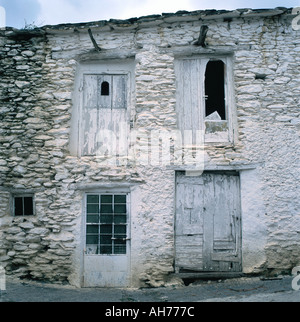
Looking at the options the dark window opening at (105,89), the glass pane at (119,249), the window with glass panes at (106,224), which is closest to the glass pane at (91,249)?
the window with glass panes at (106,224)

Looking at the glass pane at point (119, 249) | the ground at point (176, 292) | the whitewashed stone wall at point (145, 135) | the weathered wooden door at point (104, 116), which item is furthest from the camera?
the weathered wooden door at point (104, 116)

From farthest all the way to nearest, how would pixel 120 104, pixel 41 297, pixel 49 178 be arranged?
pixel 120 104 < pixel 49 178 < pixel 41 297

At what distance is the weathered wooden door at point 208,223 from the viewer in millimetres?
6375

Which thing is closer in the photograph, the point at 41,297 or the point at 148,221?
the point at 41,297

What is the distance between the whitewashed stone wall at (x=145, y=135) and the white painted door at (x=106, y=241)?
0.22 m

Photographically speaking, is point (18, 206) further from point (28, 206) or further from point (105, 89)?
point (105, 89)

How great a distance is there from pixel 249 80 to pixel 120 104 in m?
2.81

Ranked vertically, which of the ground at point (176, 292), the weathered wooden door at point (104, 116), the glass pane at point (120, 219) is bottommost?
the ground at point (176, 292)

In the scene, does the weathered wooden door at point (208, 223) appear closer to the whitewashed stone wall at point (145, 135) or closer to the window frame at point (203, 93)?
the whitewashed stone wall at point (145, 135)

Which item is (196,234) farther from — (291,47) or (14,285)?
(291,47)

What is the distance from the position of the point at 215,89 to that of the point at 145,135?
1948 millimetres

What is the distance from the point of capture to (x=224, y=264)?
251 inches

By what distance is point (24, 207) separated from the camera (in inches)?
260

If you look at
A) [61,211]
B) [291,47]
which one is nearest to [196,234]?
[61,211]
